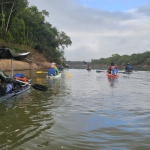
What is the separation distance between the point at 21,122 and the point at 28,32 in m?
37.1

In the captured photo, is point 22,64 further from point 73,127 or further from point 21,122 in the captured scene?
point 73,127

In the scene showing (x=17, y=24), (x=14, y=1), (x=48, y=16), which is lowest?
(x=17, y=24)

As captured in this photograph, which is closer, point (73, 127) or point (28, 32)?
point (73, 127)

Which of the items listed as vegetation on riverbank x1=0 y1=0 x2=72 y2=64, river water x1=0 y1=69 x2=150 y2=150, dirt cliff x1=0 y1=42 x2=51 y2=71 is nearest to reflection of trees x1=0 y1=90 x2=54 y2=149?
river water x1=0 y1=69 x2=150 y2=150

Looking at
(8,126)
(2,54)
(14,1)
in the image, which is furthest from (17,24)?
(8,126)

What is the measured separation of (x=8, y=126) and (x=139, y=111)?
4099 millimetres

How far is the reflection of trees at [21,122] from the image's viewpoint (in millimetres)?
3246

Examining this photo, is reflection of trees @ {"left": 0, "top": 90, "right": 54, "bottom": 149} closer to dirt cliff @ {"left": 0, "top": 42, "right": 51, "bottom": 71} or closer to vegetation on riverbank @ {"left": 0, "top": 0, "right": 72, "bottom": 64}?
dirt cliff @ {"left": 0, "top": 42, "right": 51, "bottom": 71}

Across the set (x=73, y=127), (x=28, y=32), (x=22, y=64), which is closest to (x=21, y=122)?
(x=73, y=127)

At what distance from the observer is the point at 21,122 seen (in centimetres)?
418

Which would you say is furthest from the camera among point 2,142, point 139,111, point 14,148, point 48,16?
point 48,16

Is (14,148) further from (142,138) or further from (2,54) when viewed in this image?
(2,54)

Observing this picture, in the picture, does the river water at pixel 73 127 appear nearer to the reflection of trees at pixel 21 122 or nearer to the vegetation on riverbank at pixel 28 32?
the reflection of trees at pixel 21 122

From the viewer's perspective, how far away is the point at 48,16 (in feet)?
151
